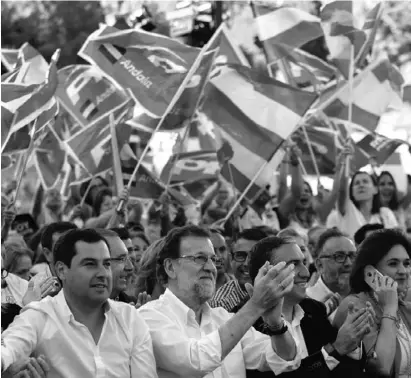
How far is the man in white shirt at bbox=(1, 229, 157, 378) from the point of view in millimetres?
5805

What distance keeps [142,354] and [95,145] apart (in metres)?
Result: 6.80

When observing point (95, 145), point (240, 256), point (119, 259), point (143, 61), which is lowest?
point (95, 145)

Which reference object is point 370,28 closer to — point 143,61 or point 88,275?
point 143,61

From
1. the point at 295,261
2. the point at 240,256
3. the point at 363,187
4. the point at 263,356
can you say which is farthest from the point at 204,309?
the point at 363,187

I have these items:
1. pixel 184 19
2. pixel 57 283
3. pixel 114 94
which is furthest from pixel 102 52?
pixel 184 19

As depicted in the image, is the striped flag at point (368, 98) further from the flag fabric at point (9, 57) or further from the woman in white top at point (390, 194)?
the flag fabric at point (9, 57)

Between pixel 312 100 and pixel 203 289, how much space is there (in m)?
6.02

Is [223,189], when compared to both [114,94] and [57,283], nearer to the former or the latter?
[114,94]

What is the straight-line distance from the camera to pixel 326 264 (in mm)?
8641

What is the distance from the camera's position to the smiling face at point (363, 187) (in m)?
12.1

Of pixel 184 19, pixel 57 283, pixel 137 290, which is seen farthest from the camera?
pixel 184 19

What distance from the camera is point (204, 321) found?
647cm

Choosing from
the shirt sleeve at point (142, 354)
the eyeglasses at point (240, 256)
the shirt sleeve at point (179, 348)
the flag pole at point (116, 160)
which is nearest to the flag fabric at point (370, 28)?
the flag pole at point (116, 160)

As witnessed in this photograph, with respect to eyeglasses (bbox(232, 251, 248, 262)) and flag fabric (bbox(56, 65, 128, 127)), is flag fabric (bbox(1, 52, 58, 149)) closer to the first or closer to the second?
flag fabric (bbox(56, 65, 128, 127))
